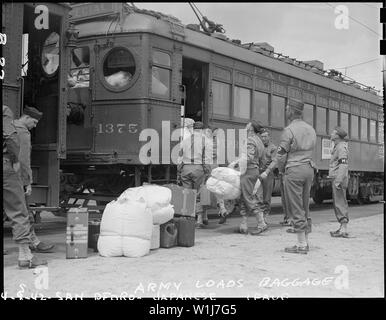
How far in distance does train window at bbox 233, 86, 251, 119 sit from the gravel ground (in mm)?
3922

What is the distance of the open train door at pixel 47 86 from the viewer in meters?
7.61

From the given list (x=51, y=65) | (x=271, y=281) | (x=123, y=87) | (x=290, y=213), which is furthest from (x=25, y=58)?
(x=271, y=281)

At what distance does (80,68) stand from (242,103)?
3.37m

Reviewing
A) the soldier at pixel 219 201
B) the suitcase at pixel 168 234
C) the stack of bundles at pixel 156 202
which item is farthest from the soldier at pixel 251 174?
the stack of bundles at pixel 156 202

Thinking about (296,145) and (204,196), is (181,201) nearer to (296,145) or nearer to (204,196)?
(296,145)

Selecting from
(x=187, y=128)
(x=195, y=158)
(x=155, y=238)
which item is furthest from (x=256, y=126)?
(x=155, y=238)

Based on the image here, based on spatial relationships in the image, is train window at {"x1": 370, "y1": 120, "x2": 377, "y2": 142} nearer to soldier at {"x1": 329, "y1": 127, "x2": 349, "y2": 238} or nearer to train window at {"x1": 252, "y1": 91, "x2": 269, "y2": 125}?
train window at {"x1": 252, "y1": 91, "x2": 269, "y2": 125}

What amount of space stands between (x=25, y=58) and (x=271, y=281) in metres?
5.53

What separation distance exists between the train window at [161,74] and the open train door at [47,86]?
1588 mm

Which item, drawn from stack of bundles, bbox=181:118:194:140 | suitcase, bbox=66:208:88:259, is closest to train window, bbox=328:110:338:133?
stack of bundles, bbox=181:118:194:140

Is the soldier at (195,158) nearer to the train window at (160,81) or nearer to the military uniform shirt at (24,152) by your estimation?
the train window at (160,81)

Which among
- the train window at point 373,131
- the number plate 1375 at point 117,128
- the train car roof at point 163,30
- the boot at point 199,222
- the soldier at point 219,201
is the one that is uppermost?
the train car roof at point 163,30

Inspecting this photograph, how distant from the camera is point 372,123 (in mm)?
17594
